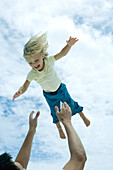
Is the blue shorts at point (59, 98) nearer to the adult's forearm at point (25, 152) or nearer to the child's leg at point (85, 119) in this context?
the child's leg at point (85, 119)

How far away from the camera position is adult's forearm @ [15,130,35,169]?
3236mm

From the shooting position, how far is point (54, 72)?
5.52 meters

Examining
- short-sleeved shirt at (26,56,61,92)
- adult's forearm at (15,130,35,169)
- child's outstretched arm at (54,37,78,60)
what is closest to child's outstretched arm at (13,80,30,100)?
short-sleeved shirt at (26,56,61,92)

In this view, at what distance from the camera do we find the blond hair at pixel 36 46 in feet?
16.3

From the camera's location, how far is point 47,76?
17.7 ft

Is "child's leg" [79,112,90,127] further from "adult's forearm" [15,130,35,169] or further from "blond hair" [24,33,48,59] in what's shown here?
"adult's forearm" [15,130,35,169]

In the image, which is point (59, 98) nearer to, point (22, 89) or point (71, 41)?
point (22, 89)

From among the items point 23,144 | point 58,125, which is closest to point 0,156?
point 23,144

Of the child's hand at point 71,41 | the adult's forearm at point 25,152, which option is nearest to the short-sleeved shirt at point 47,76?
the child's hand at point 71,41

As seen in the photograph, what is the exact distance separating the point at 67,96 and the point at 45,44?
1.39 meters

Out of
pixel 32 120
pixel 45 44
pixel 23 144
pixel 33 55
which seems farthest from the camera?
pixel 45 44

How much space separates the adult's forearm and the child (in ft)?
6.38

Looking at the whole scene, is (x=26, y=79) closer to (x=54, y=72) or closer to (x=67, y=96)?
(x=54, y=72)

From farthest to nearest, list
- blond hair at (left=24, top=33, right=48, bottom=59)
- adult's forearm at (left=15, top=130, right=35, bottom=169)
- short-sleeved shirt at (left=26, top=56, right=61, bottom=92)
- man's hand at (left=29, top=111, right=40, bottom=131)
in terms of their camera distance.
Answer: short-sleeved shirt at (left=26, top=56, right=61, bottom=92)
blond hair at (left=24, top=33, right=48, bottom=59)
man's hand at (left=29, top=111, right=40, bottom=131)
adult's forearm at (left=15, top=130, right=35, bottom=169)
